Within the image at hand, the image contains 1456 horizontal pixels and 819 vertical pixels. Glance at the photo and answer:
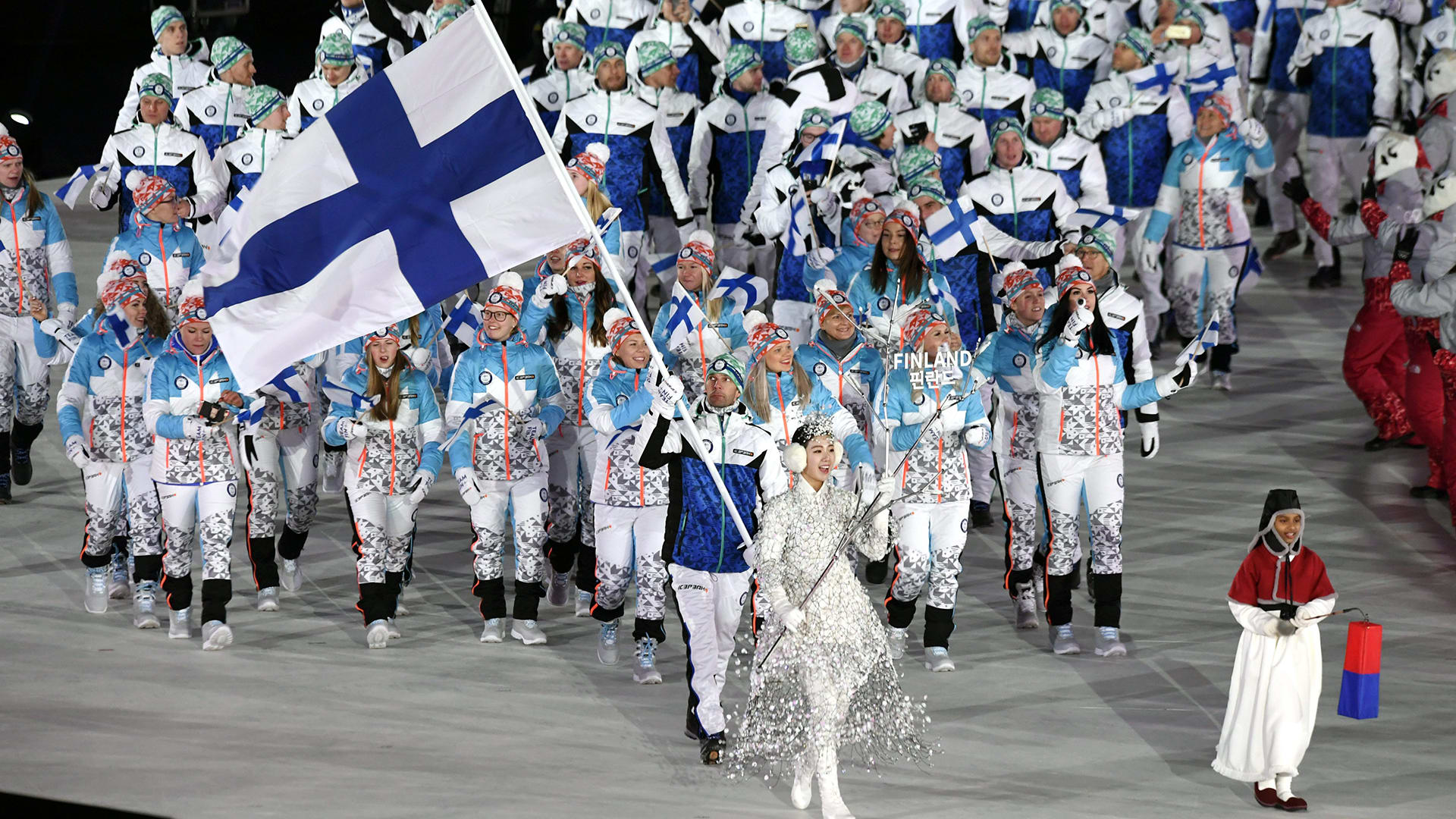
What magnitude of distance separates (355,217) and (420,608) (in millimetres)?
3714

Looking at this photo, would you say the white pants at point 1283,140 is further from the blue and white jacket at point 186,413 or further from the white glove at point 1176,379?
the blue and white jacket at point 186,413

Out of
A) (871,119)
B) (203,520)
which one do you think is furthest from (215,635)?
(871,119)

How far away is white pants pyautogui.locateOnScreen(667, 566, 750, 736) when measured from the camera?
34.0 feet

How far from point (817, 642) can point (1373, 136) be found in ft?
32.8

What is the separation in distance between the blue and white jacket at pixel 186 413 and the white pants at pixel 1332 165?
10896mm

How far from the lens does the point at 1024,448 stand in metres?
12.2

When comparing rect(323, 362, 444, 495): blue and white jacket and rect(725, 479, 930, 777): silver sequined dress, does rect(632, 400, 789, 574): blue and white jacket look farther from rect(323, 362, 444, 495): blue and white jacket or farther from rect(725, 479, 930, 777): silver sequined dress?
rect(323, 362, 444, 495): blue and white jacket

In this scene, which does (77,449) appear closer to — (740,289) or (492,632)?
(492,632)

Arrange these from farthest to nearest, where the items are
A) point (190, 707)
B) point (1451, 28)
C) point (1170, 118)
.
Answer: point (1451, 28) → point (1170, 118) → point (190, 707)

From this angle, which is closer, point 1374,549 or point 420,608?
point 420,608

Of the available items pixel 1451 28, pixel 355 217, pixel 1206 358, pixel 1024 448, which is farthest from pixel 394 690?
pixel 1451 28

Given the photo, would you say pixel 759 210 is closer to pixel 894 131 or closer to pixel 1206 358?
pixel 894 131

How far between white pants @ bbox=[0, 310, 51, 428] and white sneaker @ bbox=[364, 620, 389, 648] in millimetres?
3731

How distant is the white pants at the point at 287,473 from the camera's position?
12.6 metres
